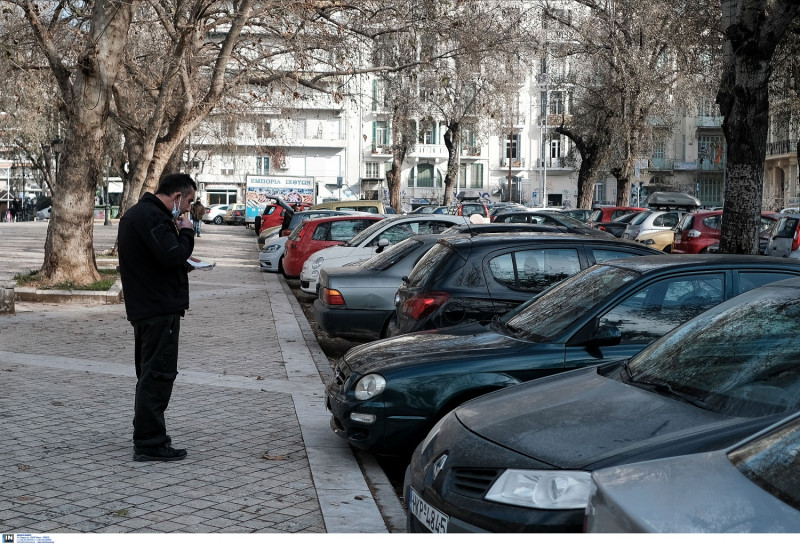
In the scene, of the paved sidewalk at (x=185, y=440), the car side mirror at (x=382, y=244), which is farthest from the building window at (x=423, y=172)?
the paved sidewalk at (x=185, y=440)

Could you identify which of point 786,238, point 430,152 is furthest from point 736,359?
point 430,152

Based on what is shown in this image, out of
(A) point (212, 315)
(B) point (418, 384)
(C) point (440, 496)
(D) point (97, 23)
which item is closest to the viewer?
(C) point (440, 496)

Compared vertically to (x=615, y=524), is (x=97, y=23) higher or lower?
higher

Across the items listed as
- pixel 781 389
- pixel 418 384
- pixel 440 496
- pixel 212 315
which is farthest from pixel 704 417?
pixel 212 315

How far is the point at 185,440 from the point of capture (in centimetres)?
748

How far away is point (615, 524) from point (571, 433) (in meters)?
1.48

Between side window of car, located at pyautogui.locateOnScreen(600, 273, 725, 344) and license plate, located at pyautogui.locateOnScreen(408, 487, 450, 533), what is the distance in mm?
2380

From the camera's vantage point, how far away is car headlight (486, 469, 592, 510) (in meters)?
3.97

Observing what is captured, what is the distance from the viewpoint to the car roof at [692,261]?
696 centimetres

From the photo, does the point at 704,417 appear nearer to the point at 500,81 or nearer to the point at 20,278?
the point at 20,278

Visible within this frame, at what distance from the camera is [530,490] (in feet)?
13.4

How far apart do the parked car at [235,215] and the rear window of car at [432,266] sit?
2275 inches

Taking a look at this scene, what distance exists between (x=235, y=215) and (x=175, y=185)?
6150cm

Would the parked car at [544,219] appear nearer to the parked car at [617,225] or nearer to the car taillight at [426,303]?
the parked car at [617,225]
